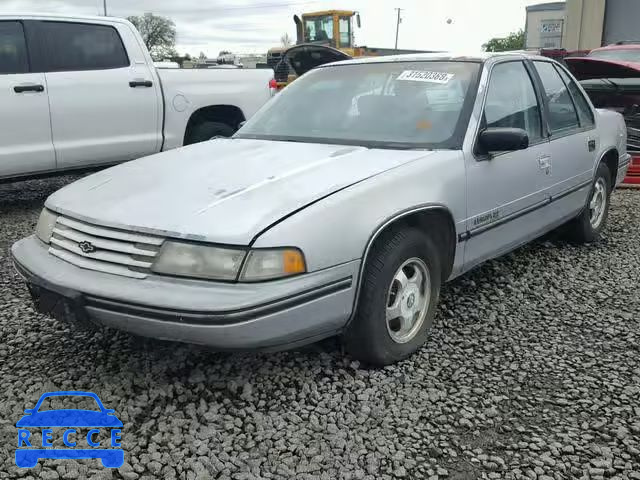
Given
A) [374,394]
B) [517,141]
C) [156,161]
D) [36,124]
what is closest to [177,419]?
[374,394]

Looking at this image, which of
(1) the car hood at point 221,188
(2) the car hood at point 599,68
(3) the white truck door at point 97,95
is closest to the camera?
(1) the car hood at point 221,188

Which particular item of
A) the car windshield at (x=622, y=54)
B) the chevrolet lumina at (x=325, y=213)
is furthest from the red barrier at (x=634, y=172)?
the car windshield at (x=622, y=54)

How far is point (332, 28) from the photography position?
1947cm

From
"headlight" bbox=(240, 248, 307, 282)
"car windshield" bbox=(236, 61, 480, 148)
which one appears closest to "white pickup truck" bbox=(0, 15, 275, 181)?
"car windshield" bbox=(236, 61, 480, 148)

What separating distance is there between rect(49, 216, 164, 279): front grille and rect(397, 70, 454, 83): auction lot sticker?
1892 mm

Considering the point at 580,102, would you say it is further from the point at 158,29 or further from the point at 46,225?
the point at 158,29

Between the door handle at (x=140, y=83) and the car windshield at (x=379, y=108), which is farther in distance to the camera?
the door handle at (x=140, y=83)

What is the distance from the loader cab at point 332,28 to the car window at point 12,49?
557 inches

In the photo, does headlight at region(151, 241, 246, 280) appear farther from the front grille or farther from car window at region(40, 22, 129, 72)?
car window at region(40, 22, 129, 72)

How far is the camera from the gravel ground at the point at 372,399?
7.52 feet

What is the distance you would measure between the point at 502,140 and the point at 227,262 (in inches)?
66.1

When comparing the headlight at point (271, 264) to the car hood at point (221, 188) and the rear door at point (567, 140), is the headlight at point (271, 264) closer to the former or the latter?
the car hood at point (221, 188)

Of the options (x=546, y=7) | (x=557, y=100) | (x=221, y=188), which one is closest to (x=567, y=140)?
(x=557, y=100)

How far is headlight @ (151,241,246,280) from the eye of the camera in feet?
7.88
